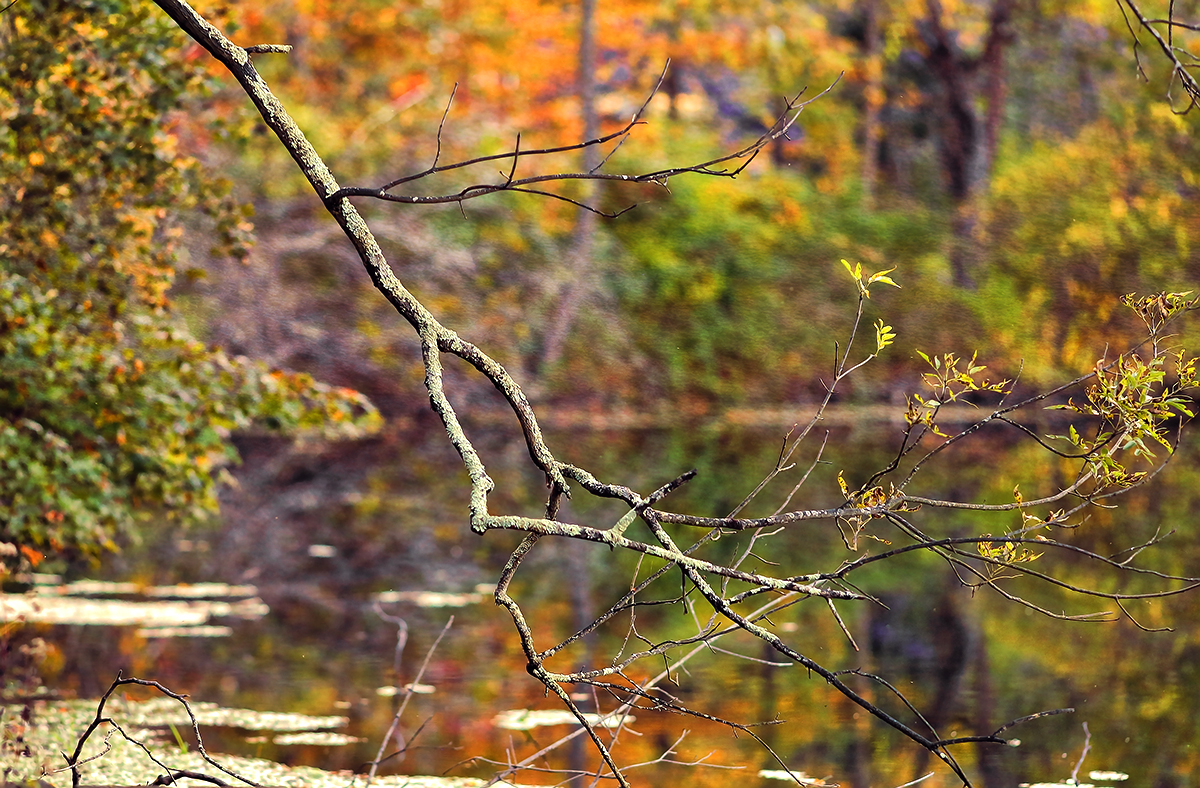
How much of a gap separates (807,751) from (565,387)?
15379 mm

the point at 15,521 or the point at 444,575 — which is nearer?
the point at 15,521

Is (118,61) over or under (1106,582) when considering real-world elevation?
over

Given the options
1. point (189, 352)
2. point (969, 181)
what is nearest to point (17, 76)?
point (189, 352)

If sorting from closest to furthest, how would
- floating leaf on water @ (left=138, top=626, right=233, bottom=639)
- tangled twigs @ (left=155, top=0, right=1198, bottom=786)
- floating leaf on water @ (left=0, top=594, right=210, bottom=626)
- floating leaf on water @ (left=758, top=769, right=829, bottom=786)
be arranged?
tangled twigs @ (left=155, top=0, right=1198, bottom=786)
floating leaf on water @ (left=758, top=769, right=829, bottom=786)
floating leaf on water @ (left=138, top=626, right=233, bottom=639)
floating leaf on water @ (left=0, top=594, right=210, bottom=626)

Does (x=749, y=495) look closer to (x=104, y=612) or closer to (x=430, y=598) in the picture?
(x=104, y=612)

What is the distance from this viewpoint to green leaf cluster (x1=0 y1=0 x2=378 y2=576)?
6930 mm

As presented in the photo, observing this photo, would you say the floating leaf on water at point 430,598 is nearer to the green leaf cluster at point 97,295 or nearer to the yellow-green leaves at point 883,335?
the green leaf cluster at point 97,295

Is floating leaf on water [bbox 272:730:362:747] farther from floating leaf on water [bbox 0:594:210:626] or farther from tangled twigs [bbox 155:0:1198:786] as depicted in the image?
tangled twigs [bbox 155:0:1198:786]

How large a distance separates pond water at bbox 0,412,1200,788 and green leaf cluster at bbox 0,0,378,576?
0.73 meters

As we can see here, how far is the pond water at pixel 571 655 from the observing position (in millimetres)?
6062

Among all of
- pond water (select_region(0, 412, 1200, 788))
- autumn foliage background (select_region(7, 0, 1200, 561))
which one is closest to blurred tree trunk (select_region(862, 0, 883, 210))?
autumn foliage background (select_region(7, 0, 1200, 561))

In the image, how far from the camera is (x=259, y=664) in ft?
25.3

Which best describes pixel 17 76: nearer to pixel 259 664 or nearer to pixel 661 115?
pixel 259 664

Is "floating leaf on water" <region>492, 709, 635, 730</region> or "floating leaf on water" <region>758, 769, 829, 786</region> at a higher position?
"floating leaf on water" <region>492, 709, 635, 730</region>
